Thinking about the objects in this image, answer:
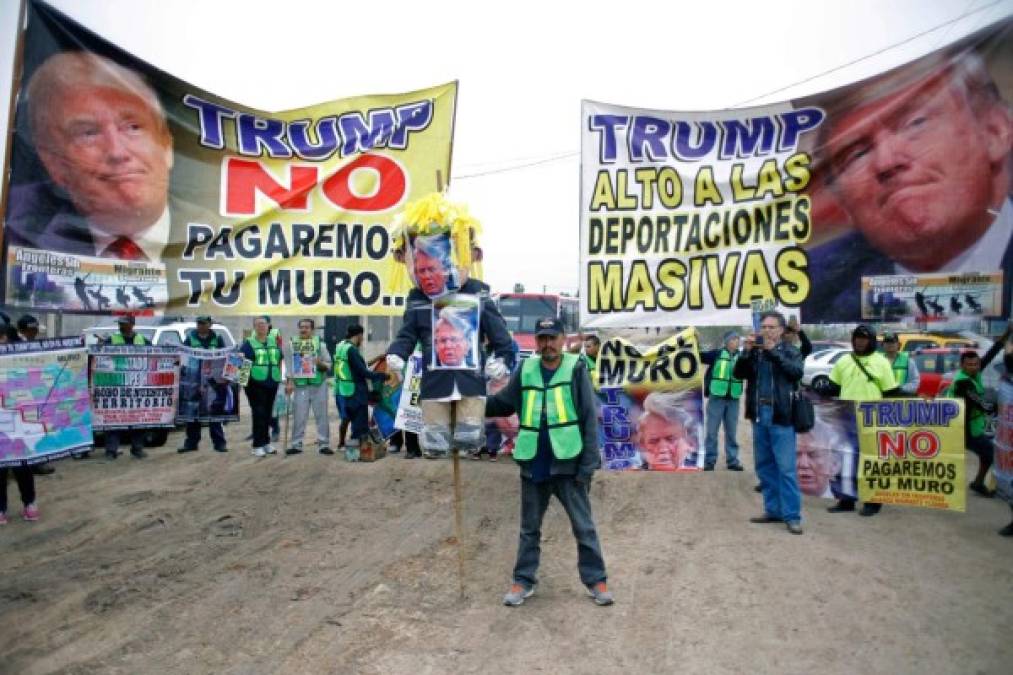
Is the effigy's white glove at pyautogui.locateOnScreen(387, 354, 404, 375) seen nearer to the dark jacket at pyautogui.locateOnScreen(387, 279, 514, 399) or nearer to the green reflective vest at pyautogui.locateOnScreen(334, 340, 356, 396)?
the dark jacket at pyautogui.locateOnScreen(387, 279, 514, 399)

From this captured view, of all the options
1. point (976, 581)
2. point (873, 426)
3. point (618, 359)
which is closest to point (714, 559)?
point (976, 581)

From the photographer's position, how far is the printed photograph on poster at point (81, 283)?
22.8 feet

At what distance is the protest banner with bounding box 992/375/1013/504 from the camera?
7363mm

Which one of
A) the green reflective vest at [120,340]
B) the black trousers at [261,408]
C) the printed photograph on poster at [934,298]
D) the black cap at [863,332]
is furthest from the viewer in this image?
the black trousers at [261,408]

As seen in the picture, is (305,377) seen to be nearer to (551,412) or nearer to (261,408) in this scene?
(261,408)

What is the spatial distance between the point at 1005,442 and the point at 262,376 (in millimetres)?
9531

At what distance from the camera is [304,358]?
11.2 m

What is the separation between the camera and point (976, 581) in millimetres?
5887

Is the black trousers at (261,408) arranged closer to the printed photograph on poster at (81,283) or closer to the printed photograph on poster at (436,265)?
the printed photograph on poster at (81,283)

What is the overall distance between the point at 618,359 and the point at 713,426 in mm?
1695

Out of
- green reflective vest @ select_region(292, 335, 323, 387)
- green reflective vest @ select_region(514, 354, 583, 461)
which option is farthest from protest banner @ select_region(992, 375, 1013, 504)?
green reflective vest @ select_region(292, 335, 323, 387)

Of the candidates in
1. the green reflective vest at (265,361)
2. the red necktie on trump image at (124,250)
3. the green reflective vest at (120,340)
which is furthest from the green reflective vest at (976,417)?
the green reflective vest at (120,340)

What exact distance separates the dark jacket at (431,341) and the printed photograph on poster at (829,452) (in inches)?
171

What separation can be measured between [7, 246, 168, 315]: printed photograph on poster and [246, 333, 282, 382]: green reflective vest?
124 inches
